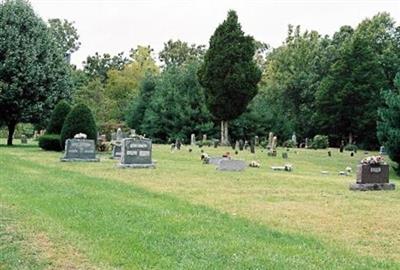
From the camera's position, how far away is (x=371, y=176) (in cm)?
1817

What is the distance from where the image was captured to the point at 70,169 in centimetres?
2188

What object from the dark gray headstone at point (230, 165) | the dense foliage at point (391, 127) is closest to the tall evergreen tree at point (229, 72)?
the dense foliage at point (391, 127)

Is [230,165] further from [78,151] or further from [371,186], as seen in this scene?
[78,151]

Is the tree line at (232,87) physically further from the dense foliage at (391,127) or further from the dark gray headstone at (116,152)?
the dense foliage at (391,127)

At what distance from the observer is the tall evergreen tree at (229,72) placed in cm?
4850

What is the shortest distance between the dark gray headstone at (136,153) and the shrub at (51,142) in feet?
35.7

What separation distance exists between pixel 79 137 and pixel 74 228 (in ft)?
59.0

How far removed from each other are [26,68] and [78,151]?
1307 centimetres

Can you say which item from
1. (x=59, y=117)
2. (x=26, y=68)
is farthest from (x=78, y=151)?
(x=26, y=68)

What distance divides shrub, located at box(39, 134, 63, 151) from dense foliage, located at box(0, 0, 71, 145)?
394cm

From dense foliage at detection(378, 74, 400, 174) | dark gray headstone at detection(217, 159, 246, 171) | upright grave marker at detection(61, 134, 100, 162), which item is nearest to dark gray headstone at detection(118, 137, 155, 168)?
dark gray headstone at detection(217, 159, 246, 171)

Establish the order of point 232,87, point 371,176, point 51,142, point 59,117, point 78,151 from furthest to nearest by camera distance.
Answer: point 232,87 < point 59,117 < point 51,142 < point 78,151 < point 371,176

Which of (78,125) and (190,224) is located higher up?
(78,125)

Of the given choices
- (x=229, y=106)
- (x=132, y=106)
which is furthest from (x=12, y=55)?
(x=132, y=106)
